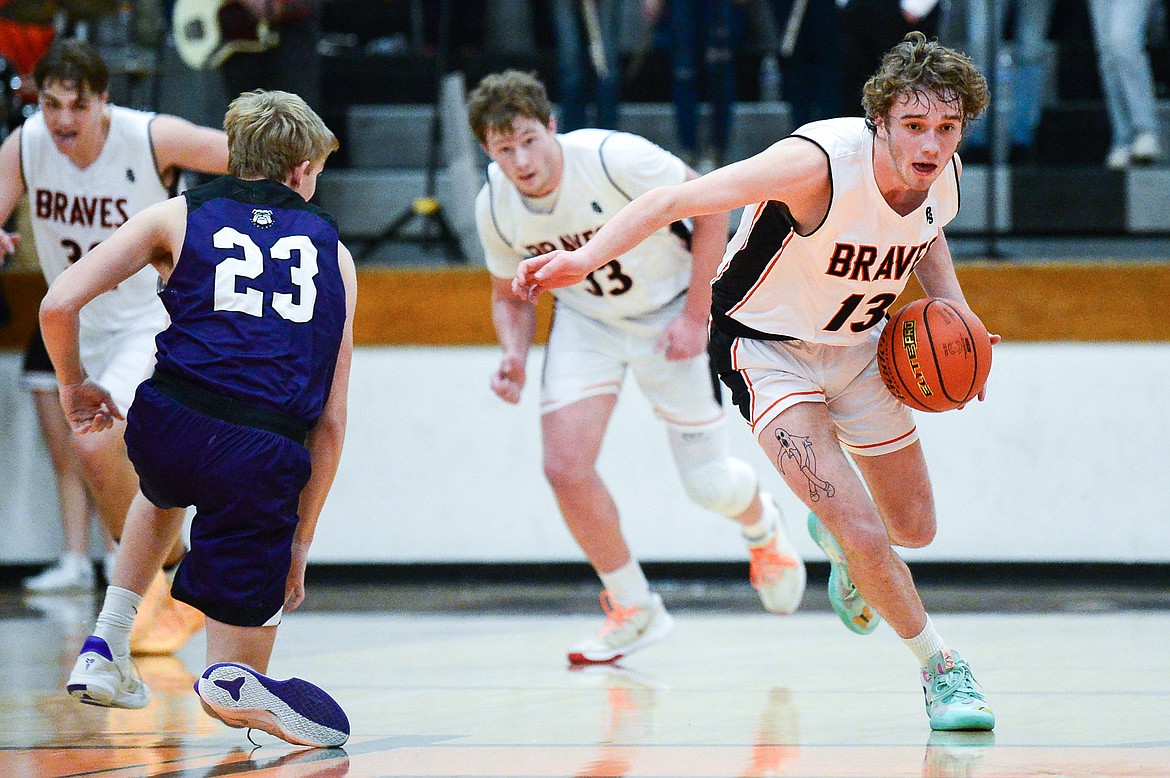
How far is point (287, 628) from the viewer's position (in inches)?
242

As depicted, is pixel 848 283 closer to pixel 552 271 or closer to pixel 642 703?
pixel 552 271

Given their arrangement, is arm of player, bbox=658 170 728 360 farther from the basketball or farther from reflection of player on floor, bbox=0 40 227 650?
reflection of player on floor, bbox=0 40 227 650

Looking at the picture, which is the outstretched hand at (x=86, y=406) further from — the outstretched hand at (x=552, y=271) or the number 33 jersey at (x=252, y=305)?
the outstretched hand at (x=552, y=271)

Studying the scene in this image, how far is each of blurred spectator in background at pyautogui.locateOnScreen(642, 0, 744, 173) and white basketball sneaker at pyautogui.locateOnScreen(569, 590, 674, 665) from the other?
3.15m

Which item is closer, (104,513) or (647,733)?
(647,733)

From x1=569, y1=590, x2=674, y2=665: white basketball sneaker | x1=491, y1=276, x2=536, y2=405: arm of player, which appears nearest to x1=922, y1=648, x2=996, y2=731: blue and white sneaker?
x1=569, y1=590, x2=674, y2=665: white basketball sneaker

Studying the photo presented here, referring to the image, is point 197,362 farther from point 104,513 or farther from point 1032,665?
point 1032,665

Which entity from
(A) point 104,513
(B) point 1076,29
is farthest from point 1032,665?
(B) point 1076,29

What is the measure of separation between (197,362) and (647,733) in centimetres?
141

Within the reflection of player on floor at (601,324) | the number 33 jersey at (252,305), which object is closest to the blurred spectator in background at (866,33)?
the reflection of player on floor at (601,324)

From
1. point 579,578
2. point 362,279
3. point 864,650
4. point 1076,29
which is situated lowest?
point 579,578

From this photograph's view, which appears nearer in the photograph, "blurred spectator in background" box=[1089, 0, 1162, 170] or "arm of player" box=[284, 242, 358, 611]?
"arm of player" box=[284, 242, 358, 611]

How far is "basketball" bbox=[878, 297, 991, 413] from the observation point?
3912 mm

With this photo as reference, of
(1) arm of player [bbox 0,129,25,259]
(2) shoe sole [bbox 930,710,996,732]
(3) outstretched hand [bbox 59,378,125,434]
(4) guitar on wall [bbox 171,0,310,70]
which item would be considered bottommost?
(2) shoe sole [bbox 930,710,996,732]
